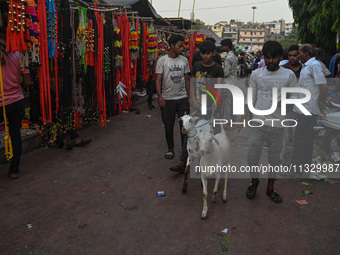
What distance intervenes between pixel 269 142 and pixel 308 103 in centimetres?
115

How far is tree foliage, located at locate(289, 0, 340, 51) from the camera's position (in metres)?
11.2

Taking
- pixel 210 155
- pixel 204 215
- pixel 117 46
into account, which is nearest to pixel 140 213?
pixel 204 215

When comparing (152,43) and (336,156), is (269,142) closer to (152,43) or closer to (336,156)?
(336,156)

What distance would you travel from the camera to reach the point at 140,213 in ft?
11.9

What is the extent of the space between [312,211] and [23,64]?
4.60m

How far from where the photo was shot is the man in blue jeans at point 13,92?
13.6 feet

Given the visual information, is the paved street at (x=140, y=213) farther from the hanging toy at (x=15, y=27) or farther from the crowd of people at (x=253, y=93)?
the hanging toy at (x=15, y=27)

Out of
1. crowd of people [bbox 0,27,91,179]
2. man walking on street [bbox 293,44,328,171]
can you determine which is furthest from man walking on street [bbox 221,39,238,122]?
crowd of people [bbox 0,27,91,179]

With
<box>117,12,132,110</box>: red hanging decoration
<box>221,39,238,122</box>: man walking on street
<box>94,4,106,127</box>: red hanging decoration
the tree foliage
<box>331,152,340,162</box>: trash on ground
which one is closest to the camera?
<box>331,152,340,162</box>: trash on ground

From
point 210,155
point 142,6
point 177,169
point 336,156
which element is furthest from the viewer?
point 142,6

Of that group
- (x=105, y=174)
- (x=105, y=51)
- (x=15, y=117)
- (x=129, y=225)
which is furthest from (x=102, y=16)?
(x=129, y=225)

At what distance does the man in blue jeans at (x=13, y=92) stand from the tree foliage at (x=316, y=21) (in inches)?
321

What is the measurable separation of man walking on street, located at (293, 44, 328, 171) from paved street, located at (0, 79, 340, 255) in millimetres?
491

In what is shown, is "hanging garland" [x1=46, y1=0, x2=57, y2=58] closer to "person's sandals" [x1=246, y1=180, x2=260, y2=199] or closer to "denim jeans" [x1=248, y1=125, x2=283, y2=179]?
"denim jeans" [x1=248, y1=125, x2=283, y2=179]
